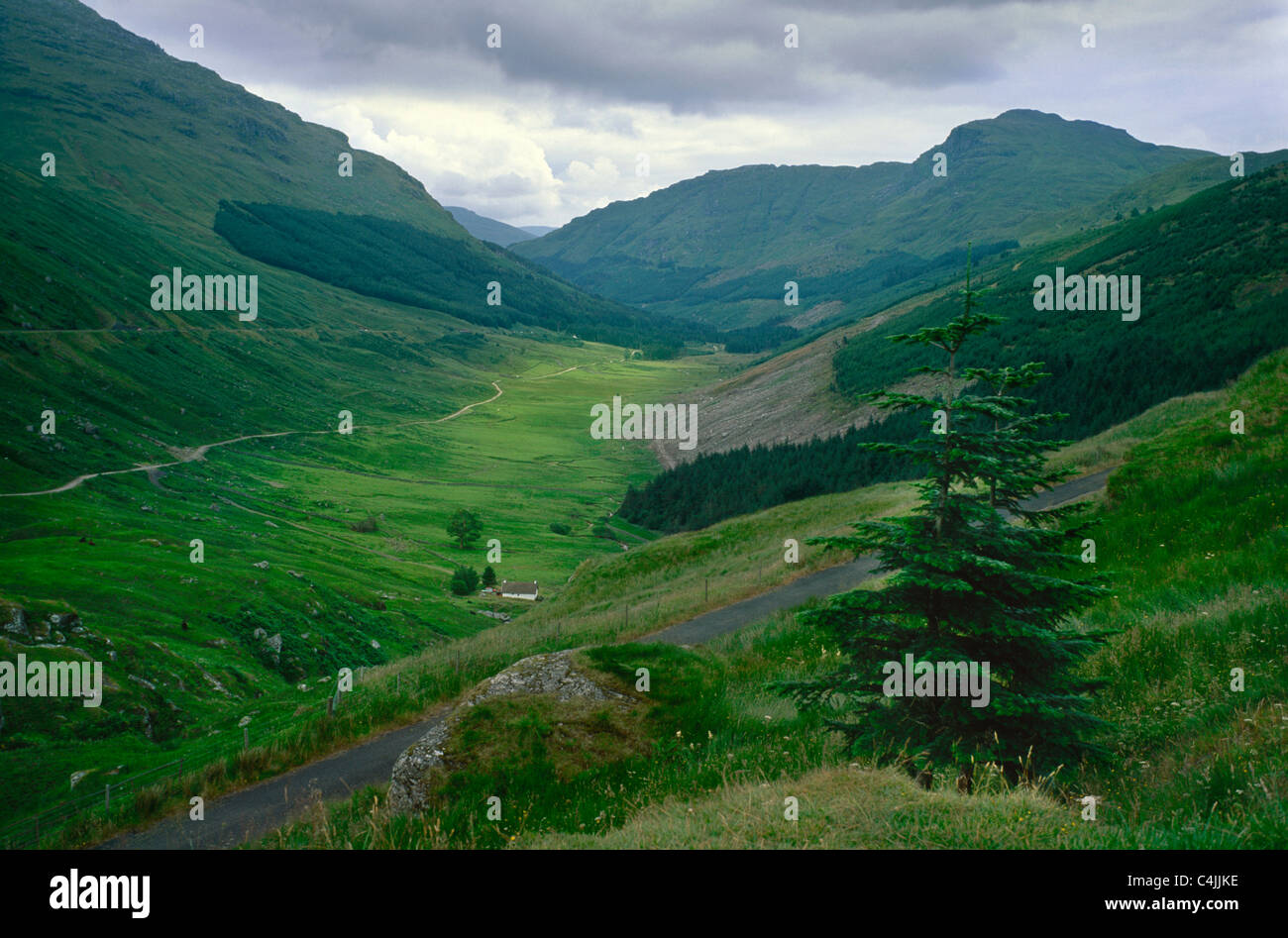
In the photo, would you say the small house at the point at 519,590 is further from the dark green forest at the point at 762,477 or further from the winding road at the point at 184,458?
the winding road at the point at 184,458

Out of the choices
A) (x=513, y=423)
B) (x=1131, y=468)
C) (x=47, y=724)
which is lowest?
(x=47, y=724)

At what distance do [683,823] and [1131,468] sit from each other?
22.5 m

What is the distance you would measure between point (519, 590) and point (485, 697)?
72.6 metres

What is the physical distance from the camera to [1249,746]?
8242mm

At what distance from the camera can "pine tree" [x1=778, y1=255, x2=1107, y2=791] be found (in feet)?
29.8

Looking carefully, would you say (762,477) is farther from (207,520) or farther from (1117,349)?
(207,520)

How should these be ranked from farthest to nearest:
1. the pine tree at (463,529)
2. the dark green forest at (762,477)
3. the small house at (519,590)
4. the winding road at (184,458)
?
the pine tree at (463,529) < the dark green forest at (762,477) < the winding road at (184,458) < the small house at (519,590)

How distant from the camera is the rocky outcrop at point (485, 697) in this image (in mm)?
11234

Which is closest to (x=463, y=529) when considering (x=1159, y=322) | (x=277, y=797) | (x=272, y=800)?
(x=277, y=797)

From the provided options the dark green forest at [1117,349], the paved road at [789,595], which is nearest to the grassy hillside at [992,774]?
the paved road at [789,595]

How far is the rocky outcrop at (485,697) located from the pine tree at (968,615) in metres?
4.13

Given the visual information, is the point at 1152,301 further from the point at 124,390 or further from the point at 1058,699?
the point at 124,390

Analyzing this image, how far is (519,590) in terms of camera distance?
3300 inches
